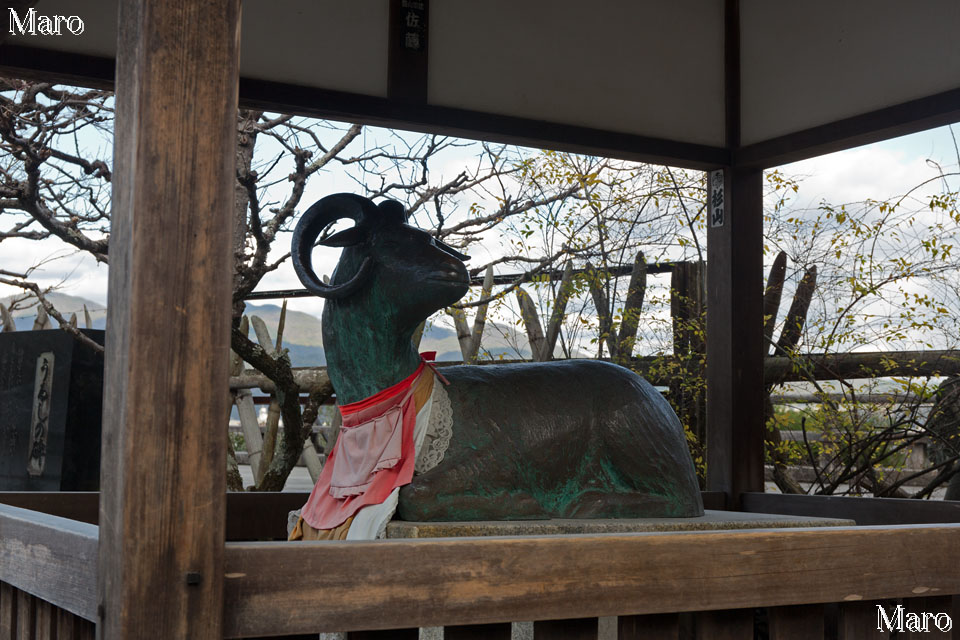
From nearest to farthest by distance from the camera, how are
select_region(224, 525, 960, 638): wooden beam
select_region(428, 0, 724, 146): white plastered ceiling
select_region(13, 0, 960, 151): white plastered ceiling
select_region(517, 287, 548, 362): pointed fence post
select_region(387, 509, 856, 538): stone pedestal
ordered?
select_region(224, 525, 960, 638): wooden beam → select_region(387, 509, 856, 538): stone pedestal → select_region(13, 0, 960, 151): white plastered ceiling → select_region(428, 0, 724, 146): white plastered ceiling → select_region(517, 287, 548, 362): pointed fence post

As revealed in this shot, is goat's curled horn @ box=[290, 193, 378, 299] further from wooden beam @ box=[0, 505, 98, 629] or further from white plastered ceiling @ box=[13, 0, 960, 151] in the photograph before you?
wooden beam @ box=[0, 505, 98, 629]

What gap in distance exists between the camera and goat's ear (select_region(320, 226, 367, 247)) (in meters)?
2.93

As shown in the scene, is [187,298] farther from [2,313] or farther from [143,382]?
[2,313]

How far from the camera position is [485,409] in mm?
3012

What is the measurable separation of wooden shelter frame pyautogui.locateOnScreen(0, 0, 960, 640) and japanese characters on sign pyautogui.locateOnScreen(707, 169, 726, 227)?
2.46 metres

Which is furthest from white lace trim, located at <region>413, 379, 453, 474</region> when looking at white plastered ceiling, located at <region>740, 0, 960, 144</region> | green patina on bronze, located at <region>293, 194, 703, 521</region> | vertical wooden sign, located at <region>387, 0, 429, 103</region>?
white plastered ceiling, located at <region>740, 0, 960, 144</region>

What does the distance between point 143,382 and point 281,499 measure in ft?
8.50

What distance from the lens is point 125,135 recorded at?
63.2 inches

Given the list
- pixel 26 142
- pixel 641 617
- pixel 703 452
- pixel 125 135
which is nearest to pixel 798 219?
pixel 703 452

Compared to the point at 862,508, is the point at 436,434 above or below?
above

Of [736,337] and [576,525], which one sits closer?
[576,525]

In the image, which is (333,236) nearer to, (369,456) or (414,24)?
(369,456)

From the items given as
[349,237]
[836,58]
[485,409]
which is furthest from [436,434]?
[836,58]

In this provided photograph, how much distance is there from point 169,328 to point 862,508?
134 inches
